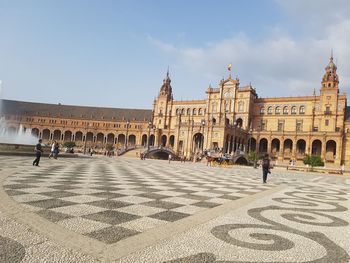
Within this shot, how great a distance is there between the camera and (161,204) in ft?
26.6

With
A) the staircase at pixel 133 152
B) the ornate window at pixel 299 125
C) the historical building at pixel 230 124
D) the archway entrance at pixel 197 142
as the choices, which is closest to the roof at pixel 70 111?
the historical building at pixel 230 124

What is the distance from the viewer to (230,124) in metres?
78.7

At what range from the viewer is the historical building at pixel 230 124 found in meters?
70.1

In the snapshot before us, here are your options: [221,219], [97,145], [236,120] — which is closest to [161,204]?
[221,219]

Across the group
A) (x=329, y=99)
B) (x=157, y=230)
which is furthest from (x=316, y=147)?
(x=157, y=230)

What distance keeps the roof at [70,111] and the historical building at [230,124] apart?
2.03 feet

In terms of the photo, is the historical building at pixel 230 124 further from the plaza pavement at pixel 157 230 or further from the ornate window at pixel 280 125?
the plaza pavement at pixel 157 230

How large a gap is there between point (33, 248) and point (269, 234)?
405 centimetres

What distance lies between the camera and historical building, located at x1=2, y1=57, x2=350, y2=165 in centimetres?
7012

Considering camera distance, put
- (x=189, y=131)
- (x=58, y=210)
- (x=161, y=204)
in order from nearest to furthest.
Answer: (x=58, y=210), (x=161, y=204), (x=189, y=131)

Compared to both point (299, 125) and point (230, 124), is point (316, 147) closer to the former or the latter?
point (299, 125)

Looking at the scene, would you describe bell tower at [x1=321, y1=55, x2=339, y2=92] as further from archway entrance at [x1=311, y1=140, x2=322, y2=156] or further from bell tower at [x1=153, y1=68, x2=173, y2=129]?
bell tower at [x1=153, y1=68, x2=173, y2=129]

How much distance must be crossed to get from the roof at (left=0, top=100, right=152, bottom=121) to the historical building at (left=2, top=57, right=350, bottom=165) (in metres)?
0.62

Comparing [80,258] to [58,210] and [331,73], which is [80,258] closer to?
[58,210]
